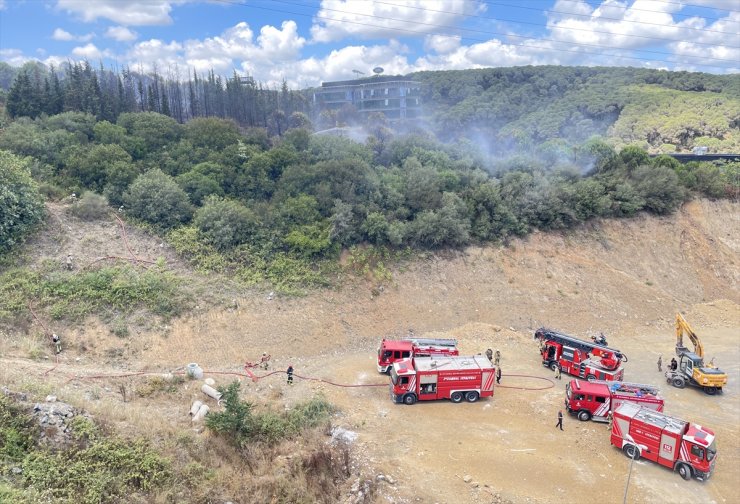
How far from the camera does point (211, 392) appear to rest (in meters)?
18.5

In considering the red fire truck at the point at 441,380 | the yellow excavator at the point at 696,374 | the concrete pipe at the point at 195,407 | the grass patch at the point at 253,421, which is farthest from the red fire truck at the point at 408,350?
the yellow excavator at the point at 696,374

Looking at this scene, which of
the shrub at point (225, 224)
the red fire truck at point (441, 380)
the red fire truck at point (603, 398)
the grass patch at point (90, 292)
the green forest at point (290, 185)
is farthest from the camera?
the green forest at point (290, 185)

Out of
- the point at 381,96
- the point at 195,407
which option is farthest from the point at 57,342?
the point at 381,96

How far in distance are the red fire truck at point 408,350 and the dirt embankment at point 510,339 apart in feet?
2.92

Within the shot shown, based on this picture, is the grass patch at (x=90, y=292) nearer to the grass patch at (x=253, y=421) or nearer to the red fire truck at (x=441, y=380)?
the grass patch at (x=253, y=421)

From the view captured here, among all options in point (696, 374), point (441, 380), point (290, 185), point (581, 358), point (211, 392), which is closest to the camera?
point (211, 392)

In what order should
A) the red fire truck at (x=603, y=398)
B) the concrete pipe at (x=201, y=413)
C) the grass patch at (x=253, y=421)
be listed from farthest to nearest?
the red fire truck at (x=603, y=398)
the concrete pipe at (x=201, y=413)
the grass patch at (x=253, y=421)

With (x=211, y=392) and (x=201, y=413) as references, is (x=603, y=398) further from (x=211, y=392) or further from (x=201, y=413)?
(x=211, y=392)

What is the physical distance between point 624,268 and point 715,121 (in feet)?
152

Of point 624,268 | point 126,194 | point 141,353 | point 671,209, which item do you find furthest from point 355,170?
point 671,209

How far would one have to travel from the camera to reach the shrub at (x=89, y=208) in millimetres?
28203

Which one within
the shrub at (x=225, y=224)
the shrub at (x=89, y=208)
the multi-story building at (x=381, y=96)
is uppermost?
the multi-story building at (x=381, y=96)

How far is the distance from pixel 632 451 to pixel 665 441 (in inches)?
47.5

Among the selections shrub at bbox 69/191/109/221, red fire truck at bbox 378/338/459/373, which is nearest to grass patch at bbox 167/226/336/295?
shrub at bbox 69/191/109/221
